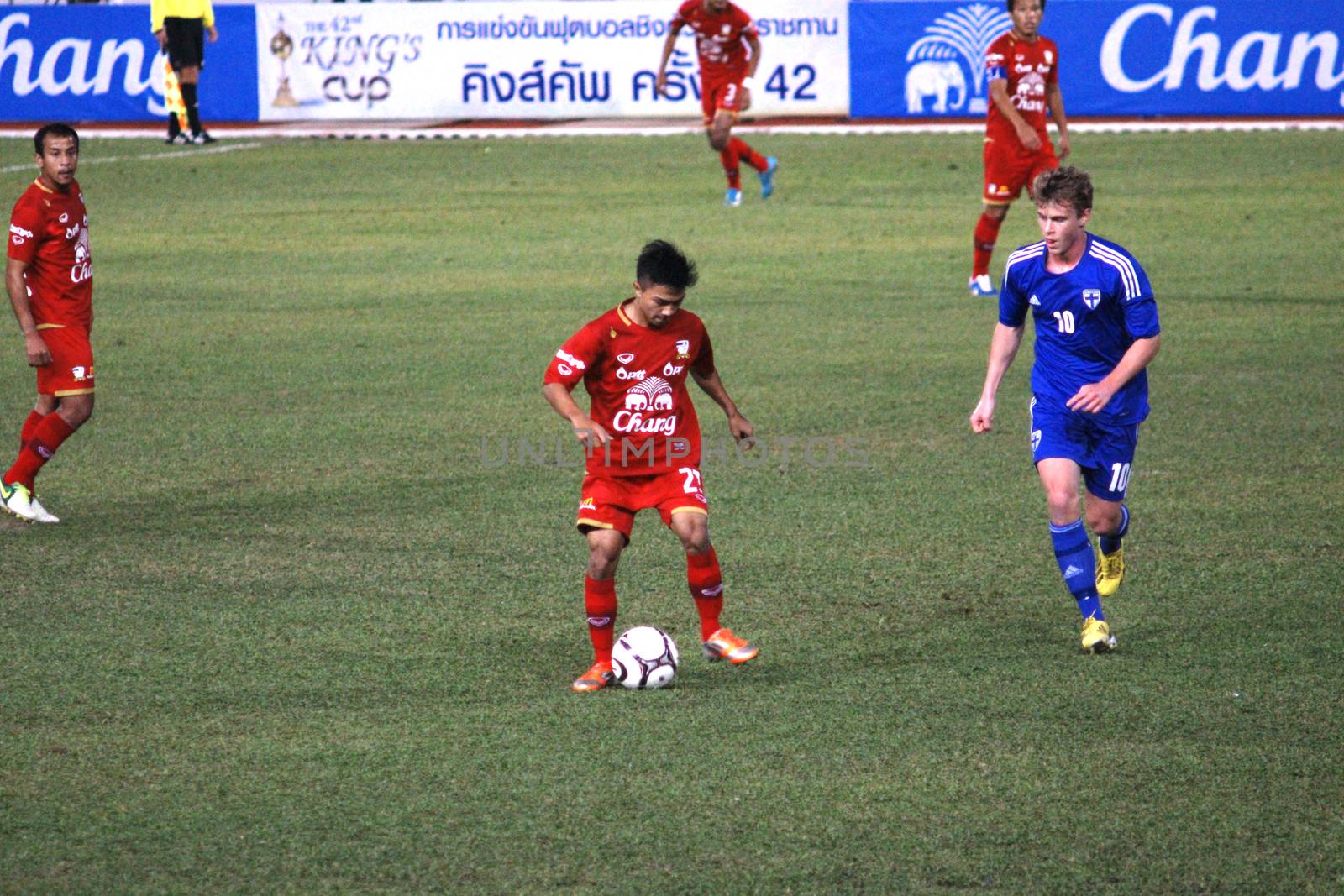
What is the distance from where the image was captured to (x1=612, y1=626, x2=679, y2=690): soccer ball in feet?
19.9

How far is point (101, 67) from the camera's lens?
28156 millimetres

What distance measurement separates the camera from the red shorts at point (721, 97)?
64.1 feet

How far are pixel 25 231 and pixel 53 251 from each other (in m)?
0.18

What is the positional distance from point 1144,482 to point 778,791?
14.6ft

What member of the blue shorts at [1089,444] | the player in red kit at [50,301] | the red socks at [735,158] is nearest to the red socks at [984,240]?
the red socks at [735,158]

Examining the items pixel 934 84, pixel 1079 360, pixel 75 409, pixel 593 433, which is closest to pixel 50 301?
pixel 75 409

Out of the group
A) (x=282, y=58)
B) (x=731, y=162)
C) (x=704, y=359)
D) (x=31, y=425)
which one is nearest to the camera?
(x=704, y=359)

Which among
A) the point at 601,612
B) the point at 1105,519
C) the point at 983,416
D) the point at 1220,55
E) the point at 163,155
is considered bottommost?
the point at 601,612

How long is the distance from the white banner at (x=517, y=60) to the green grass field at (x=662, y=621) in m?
12.5

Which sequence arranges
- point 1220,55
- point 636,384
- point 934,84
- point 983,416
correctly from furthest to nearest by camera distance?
point 934,84
point 1220,55
point 983,416
point 636,384

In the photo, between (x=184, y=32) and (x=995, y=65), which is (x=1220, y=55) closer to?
(x=995, y=65)

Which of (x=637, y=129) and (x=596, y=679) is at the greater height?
(x=637, y=129)

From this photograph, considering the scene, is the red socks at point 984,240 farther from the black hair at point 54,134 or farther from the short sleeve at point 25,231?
the short sleeve at point 25,231

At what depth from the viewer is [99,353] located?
1262 cm
